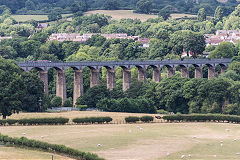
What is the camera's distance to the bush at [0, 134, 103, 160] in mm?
87400

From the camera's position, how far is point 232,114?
13900cm

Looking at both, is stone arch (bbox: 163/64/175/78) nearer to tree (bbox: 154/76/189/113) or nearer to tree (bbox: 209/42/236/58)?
tree (bbox: 154/76/189/113)

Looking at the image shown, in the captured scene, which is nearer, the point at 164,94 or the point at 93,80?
the point at 164,94

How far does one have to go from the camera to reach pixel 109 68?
162500mm

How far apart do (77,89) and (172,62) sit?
2723cm

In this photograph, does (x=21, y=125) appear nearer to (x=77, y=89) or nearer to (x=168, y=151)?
(x=168, y=151)

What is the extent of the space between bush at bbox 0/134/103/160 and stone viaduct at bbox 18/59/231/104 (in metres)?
48.3

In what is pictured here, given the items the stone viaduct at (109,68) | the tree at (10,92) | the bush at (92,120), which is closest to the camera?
the bush at (92,120)

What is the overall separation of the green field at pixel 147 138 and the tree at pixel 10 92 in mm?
8562

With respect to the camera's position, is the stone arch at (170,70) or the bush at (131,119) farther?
the stone arch at (170,70)

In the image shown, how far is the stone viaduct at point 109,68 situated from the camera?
483 ft

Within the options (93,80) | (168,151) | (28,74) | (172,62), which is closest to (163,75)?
(172,62)

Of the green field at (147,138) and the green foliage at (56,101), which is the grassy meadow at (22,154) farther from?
the green foliage at (56,101)

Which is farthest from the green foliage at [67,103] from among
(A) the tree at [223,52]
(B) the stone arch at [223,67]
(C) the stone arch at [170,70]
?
(A) the tree at [223,52]
